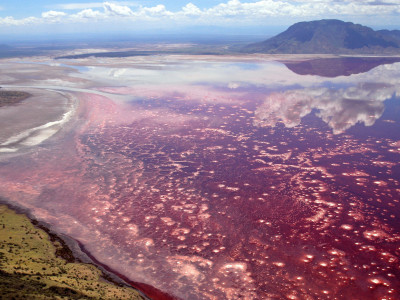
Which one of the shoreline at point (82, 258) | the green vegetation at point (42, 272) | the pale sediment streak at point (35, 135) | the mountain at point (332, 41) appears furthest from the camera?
the mountain at point (332, 41)

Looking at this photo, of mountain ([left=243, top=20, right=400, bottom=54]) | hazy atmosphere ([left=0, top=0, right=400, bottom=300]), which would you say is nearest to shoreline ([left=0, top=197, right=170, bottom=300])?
hazy atmosphere ([left=0, top=0, right=400, bottom=300])

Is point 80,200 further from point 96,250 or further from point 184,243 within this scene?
point 184,243

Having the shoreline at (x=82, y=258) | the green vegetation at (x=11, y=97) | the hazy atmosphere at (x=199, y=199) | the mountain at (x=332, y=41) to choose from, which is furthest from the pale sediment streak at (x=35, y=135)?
the mountain at (x=332, y=41)

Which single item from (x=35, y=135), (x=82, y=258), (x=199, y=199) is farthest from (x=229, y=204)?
(x=35, y=135)

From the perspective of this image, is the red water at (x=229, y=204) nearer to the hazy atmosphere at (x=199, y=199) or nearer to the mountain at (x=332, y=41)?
the hazy atmosphere at (x=199, y=199)

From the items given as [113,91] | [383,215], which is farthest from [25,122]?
[383,215]

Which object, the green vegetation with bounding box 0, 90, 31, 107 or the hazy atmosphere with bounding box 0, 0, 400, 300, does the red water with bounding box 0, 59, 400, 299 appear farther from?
the green vegetation with bounding box 0, 90, 31, 107

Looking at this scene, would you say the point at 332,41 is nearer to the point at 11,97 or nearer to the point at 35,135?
the point at 11,97
